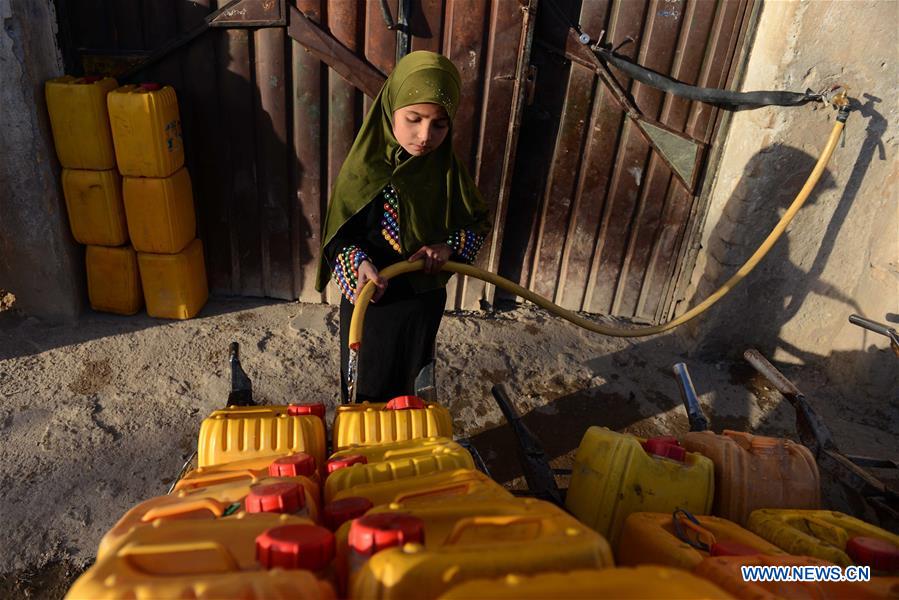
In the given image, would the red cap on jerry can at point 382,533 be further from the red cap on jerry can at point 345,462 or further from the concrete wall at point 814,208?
the concrete wall at point 814,208

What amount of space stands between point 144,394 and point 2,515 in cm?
83

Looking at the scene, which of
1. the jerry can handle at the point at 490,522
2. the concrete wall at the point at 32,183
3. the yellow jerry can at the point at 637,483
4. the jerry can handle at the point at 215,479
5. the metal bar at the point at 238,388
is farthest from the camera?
the concrete wall at the point at 32,183

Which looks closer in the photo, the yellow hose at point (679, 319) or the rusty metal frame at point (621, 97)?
the yellow hose at point (679, 319)

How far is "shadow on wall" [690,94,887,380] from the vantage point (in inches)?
125

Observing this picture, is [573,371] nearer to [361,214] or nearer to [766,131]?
[766,131]

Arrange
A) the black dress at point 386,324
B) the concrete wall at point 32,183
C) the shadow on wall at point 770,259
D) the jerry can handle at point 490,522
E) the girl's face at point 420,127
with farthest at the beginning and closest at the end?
the shadow on wall at point 770,259 → the concrete wall at point 32,183 → the black dress at point 386,324 → the girl's face at point 420,127 → the jerry can handle at point 490,522

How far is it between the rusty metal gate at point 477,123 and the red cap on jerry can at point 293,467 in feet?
7.85

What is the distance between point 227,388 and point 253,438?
170 cm

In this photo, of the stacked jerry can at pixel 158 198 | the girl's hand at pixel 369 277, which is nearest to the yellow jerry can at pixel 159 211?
the stacked jerry can at pixel 158 198

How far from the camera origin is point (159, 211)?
3279 mm

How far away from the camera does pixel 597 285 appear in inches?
156

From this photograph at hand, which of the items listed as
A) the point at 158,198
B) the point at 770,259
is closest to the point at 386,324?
the point at 158,198

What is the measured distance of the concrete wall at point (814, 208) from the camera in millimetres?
2953

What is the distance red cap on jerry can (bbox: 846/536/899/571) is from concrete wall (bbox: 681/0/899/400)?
233 centimetres
